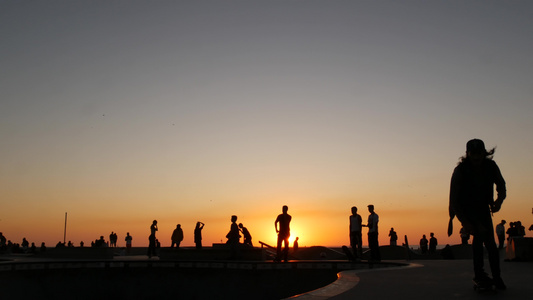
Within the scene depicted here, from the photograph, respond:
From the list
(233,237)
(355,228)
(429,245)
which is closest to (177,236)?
(233,237)

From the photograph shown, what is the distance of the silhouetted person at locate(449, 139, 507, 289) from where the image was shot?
5703mm

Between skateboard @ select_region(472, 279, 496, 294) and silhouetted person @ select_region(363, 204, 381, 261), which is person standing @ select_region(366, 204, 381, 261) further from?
skateboard @ select_region(472, 279, 496, 294)

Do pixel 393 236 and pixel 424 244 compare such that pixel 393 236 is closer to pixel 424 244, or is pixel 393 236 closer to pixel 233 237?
pixel 424 244

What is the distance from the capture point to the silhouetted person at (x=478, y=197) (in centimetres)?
570

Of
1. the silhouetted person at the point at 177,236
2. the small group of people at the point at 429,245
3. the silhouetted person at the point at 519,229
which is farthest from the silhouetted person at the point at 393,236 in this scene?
the silhouetted person at the point at 177,236

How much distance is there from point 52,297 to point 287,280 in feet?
24.4

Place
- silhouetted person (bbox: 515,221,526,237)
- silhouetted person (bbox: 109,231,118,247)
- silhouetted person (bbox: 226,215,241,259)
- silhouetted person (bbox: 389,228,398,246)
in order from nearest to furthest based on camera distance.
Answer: silhouetted person (bbox: 226,215,241,259) → silhouetted person (bbox: 515,221,526,237) → silhouetted person (bbox: 389,228,398,246) → silhouetted person (bbox: 109,231,118,247)

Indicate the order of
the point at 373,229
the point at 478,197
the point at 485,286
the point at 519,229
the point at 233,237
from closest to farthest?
the point at 485,286
the point at 478,197
the point at 373,229
the point at 233,237
the point at 519,229

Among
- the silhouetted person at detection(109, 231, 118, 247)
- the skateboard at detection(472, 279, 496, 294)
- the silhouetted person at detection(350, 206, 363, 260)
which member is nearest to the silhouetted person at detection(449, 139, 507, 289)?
the skateboard at detection(472, 279, 496, 294)

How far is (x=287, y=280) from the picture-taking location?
45.5 ft

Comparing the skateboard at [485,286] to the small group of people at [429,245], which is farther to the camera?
the small group of people at [429,245]

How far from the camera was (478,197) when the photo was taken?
18.9 ft

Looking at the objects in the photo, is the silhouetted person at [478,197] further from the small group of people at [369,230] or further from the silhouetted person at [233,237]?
the silhouetted person at [233,237]

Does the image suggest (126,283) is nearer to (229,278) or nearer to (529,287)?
(229,278)
